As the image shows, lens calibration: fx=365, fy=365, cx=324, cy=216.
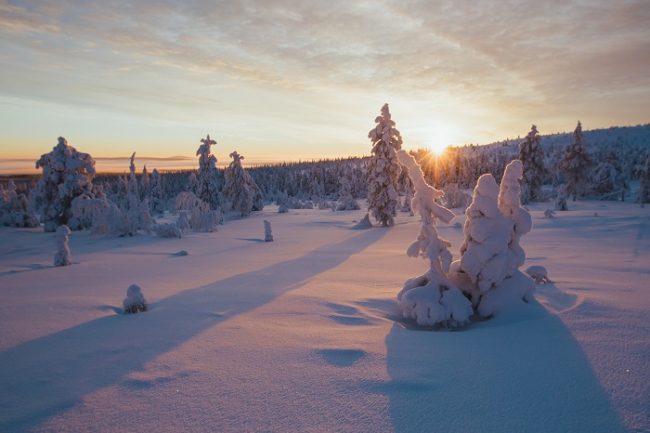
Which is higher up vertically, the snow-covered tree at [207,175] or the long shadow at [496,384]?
the snow-covered tree at [207,175]

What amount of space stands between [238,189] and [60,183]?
15701 mm

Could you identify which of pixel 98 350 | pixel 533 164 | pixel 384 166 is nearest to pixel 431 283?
pixel 98 350

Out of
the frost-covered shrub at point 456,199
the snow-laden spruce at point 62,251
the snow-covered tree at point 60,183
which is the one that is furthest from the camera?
the frost-covered shrub at point 456,199

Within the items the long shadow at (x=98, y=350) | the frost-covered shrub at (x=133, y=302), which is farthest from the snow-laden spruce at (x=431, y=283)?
the frost-covered shrub at (x=133, y=302)

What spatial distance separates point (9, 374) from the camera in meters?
4.03

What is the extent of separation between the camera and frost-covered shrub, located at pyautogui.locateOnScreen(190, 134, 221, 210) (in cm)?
4025

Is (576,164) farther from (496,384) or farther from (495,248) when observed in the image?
(496,384)

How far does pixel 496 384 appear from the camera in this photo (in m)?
3.65

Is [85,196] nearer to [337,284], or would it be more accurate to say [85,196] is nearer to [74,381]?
[337,284]

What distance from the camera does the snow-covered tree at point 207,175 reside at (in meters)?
40.2

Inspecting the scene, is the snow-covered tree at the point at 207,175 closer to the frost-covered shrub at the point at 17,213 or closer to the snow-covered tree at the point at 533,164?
the frost-covered shrub at the point at 17,213

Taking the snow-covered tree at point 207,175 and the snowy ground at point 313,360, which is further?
the snow-covered tree at point 207,175

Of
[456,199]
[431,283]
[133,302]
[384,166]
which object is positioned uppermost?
[384,166]

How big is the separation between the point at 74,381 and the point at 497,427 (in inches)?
163
